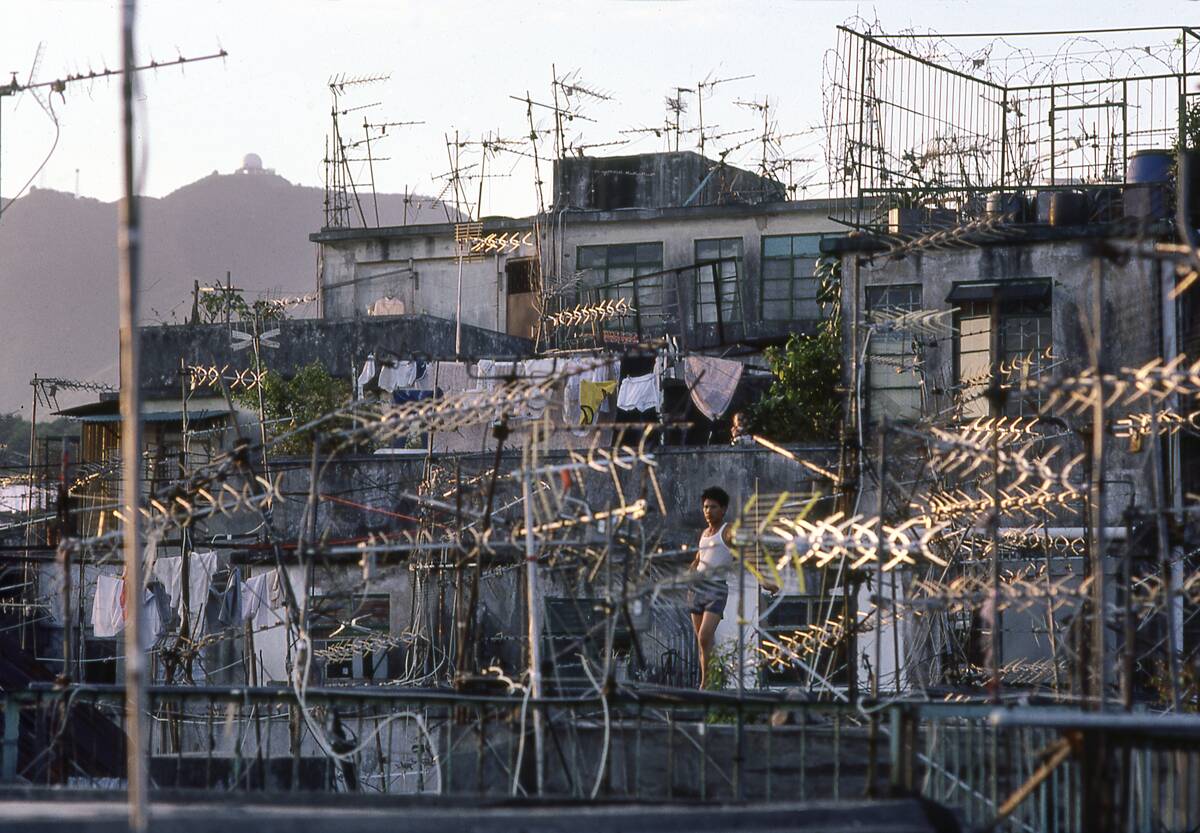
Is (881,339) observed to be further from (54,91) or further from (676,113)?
(676,113)

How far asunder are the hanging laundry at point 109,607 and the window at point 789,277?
16.1 meters

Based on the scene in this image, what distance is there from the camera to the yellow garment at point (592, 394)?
26.5 m

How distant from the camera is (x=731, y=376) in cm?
2594

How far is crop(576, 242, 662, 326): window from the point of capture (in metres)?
34.7

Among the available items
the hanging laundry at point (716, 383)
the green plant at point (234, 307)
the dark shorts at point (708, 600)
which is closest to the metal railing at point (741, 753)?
the dark shorts at point (708, 600)

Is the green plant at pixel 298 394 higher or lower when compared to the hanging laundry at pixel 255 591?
higher

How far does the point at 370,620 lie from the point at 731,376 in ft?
22.7

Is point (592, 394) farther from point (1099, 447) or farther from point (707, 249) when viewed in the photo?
point (1099, 447)

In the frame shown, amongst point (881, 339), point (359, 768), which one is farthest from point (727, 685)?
point (881, 339)

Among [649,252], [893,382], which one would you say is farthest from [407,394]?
[649,252]

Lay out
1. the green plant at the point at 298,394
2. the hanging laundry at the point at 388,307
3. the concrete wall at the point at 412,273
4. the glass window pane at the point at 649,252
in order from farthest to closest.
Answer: the concrete wall at the point at 412,273, the hanging laundry at the point at 388,307, the glass window pane at the point at 649,252, the green plant at the point at 298,394

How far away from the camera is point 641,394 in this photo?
88.6 ft

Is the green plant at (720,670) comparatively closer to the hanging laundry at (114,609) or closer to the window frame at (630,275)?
the hanging laundry at (114,609)

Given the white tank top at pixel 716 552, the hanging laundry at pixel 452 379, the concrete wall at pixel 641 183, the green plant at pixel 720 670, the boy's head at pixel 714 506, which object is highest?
the concrete wall at pixel 641 183
